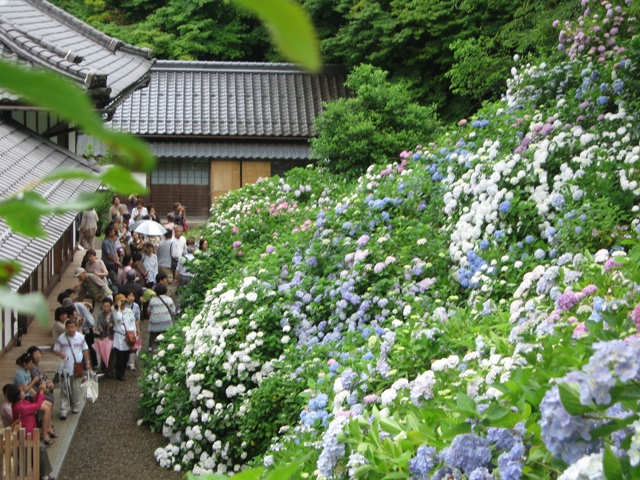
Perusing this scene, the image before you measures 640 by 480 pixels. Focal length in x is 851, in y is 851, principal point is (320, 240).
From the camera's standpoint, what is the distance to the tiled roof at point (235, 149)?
79.8ft

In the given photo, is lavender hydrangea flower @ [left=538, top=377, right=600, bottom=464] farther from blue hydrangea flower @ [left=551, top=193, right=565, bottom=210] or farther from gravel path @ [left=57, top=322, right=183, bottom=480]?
gravel path @ [left=57, top=322, right=183, bottom=480]

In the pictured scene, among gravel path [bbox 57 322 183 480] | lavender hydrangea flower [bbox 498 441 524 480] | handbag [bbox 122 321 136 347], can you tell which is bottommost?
gravel path [bbox 57 322 183 480]

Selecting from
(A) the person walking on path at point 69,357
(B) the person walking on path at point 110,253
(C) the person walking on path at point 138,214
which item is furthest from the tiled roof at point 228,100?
(A) the person walking on path at point 69,357

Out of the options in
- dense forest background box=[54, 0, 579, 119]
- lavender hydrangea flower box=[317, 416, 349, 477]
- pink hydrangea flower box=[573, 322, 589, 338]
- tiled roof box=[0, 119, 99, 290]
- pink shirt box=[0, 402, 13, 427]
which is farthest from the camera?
dense forest background box=[54, 0, 579, 119]

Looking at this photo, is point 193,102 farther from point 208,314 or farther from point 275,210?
point 208,314

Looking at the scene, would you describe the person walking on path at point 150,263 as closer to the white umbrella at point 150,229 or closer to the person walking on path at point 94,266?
the white umbrella at point 150,229

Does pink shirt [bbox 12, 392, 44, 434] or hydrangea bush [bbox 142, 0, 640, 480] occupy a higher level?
hydrangea bush [bbox 142, 0, 640, 480]

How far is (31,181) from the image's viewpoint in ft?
18.6

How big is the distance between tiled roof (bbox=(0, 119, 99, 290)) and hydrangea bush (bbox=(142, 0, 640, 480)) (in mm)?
1918

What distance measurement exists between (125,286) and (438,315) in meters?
6.69

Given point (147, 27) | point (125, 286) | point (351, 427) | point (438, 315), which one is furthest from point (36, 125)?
point (147, 27)

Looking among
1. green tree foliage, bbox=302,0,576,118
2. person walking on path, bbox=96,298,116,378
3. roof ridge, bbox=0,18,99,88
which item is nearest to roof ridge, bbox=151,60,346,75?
green tree foliage, bbox=302,0,576,118

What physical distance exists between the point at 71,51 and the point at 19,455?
20.5 ft

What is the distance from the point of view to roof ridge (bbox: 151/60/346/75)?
26219mm
